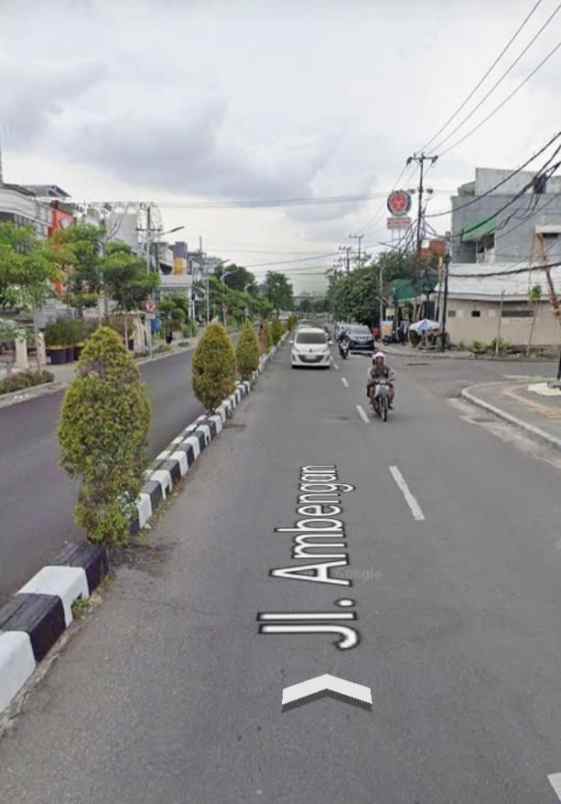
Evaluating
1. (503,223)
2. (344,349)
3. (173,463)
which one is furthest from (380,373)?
(503,223)

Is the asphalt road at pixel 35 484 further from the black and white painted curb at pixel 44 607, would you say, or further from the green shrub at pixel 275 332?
the green shrub at pixel 275 332

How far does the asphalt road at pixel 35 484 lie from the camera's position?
19.0 feet

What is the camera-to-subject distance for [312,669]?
3814 mm

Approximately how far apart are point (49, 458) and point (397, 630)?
7303 mm

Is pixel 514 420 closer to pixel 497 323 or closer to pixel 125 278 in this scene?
pixel 125 278

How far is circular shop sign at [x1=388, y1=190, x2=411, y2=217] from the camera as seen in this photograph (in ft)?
137

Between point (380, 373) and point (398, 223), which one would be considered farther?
point (398, 223)

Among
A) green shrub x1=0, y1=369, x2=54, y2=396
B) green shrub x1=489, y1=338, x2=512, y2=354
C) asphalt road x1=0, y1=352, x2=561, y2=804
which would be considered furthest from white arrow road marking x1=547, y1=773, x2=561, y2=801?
green shrub x1=489, y1=338, x2=512, y2=354

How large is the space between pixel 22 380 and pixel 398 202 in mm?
30085

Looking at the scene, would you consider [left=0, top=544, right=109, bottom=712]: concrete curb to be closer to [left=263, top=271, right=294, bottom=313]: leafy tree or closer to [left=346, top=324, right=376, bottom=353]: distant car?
[left=346, top=324, right=376, bottom=353]: distant car

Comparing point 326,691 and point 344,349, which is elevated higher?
point 326,691

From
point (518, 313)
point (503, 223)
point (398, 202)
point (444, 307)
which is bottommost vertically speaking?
point (518, 313)

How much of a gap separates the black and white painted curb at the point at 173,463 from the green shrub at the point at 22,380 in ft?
26.8

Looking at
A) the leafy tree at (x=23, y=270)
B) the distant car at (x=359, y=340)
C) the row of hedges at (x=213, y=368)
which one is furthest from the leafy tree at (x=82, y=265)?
the row of hedges at (x=213, y=368)
